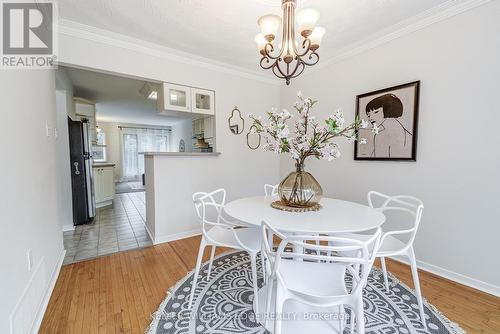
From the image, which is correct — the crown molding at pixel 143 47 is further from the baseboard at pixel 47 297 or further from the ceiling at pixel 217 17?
the baseboard at pixel 47 297

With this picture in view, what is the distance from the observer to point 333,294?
1045 millimetres

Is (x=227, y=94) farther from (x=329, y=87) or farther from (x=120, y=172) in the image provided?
(x=120, y=172)

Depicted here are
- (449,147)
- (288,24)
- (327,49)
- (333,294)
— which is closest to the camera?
(333,294)

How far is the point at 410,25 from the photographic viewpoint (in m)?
2.07

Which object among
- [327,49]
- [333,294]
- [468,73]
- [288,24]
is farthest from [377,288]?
[327,49]

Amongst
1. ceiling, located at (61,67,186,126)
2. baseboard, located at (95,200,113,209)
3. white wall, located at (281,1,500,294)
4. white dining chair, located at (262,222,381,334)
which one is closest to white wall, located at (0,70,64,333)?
white dining chair, located at (262,222,381,334)

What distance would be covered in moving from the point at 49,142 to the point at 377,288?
9.91ft

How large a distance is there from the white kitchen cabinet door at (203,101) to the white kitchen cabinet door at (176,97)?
64 millimetres

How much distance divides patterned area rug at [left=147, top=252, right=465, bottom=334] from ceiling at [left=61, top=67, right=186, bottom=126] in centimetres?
303

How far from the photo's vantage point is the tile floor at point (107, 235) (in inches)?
96.9

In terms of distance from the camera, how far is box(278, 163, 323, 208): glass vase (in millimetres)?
1598

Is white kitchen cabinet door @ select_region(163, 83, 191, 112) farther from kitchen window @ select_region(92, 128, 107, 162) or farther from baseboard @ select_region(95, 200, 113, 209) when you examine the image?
kitchen window @ select_region(92, 128, 107, 162)

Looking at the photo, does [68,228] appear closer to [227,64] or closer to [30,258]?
[30,258]

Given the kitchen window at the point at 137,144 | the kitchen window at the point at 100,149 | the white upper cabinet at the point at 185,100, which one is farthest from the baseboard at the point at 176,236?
the kitchen window at the point at 137,144
